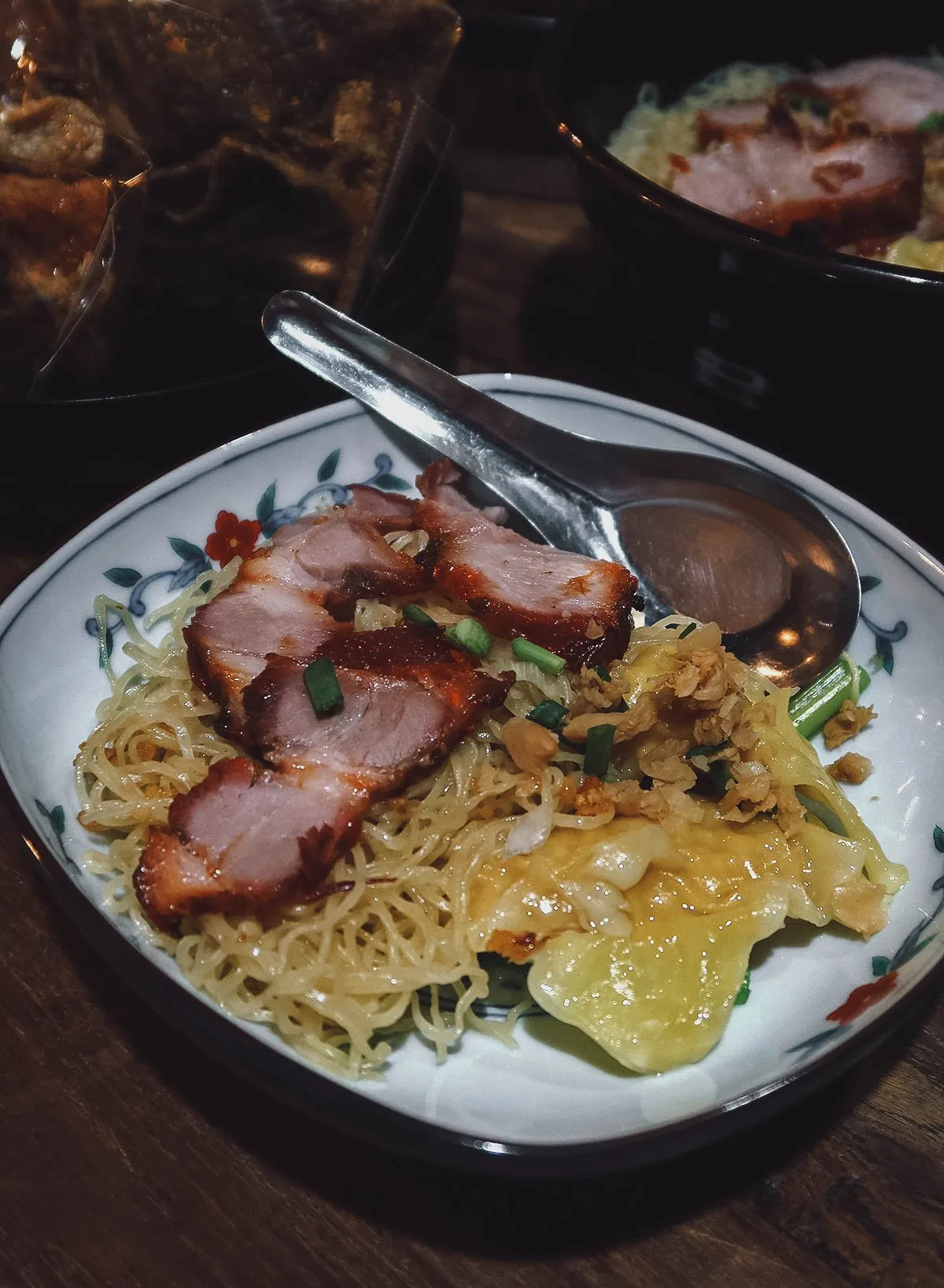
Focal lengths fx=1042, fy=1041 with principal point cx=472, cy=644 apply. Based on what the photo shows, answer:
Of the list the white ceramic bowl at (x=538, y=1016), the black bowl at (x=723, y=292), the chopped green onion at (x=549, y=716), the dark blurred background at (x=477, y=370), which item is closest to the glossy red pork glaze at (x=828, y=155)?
the black bowl at (x=723, y=292)

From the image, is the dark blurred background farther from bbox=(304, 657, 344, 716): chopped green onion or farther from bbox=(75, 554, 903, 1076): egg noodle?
bbox=(304, 657, 344, 716): chopped green onion

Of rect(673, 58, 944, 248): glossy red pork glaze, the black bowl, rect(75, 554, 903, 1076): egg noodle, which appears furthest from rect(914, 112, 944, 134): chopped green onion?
rect(75, 554, 903, 1076): egg noodle

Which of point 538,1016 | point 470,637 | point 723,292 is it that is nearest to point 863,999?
point 538,1016

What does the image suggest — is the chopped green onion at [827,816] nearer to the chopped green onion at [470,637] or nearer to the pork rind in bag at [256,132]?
the chopped green onion at [470,637]

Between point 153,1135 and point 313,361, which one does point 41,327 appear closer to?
point 313,361

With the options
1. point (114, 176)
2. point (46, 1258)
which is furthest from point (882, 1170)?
point (114, 176)

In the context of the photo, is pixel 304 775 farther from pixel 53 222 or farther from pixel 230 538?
pixel 53 222
